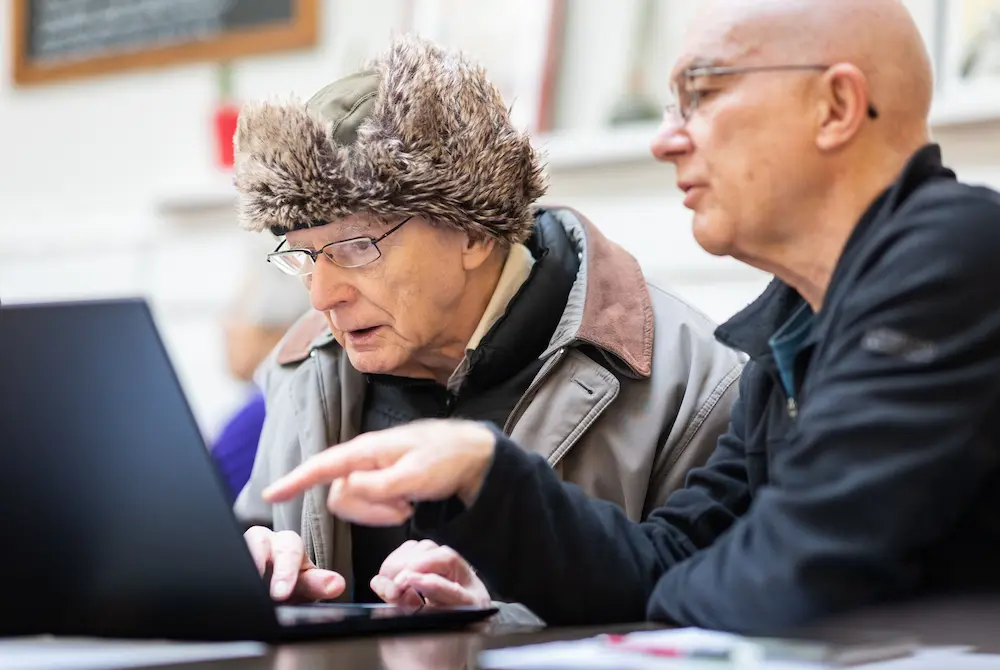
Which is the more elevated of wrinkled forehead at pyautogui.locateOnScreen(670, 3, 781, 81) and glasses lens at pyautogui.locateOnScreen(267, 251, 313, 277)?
wrinkled forehead at pyautogui.locateOnScreen(670, 3, 781, 81)

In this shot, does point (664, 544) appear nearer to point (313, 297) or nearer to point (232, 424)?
point (313, 297)

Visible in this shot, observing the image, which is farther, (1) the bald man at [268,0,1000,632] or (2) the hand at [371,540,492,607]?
(2) the hand at [371,540,492,607]

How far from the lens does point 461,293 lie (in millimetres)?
1702

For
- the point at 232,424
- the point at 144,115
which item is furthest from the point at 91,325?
the point at 144,115

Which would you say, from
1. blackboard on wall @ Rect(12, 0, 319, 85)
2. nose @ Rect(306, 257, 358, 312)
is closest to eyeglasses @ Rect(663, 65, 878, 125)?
nose @ Rect(306, 257, 358, 312)

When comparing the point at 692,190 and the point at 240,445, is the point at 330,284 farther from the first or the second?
the point at 240,445

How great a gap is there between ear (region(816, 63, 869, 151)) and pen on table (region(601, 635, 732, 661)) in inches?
18.2

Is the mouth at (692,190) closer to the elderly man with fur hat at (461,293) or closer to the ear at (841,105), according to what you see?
the ear at (841,105)

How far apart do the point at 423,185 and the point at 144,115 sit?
2.65m

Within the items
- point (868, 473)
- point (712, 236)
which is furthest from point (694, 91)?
point (868, 473)

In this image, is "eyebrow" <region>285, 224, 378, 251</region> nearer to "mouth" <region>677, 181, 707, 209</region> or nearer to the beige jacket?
the beige jacket

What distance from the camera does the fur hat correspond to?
5.15 ft

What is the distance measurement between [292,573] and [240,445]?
1.13 meters

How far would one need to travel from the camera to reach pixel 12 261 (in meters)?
4.27
